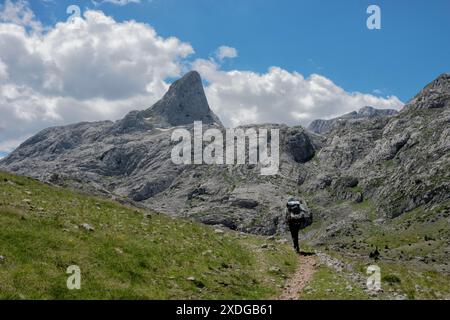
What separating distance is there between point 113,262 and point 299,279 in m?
10.9

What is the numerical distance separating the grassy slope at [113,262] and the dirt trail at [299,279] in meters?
0.57

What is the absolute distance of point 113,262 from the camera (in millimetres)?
20109

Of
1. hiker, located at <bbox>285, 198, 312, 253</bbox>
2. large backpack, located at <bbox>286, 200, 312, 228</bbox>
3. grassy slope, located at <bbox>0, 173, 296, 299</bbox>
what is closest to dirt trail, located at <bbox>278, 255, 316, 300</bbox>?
grassy slope, located at <bbox>0, 173, 296, 299</bbox>

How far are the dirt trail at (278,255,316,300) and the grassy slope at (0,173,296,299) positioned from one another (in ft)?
1.86

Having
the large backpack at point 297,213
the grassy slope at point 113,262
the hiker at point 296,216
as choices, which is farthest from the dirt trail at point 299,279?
the large backpack at point 297,213

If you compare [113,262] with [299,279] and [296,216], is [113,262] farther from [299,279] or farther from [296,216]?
[296,216]

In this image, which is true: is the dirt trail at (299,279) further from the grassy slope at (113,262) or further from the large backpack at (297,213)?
the large backpack at (297,213)

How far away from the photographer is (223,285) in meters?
21.0

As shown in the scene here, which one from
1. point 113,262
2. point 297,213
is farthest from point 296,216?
point 113,262

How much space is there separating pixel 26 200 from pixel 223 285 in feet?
55.4

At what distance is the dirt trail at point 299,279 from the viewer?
68.6 feet

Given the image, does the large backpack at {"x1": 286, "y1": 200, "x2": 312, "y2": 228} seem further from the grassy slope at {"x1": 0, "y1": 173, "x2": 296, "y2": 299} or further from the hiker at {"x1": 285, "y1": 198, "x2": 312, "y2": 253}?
the grassy slope at {"x1": 0, "y1": 173, "x2": 296, "y2": 299}
